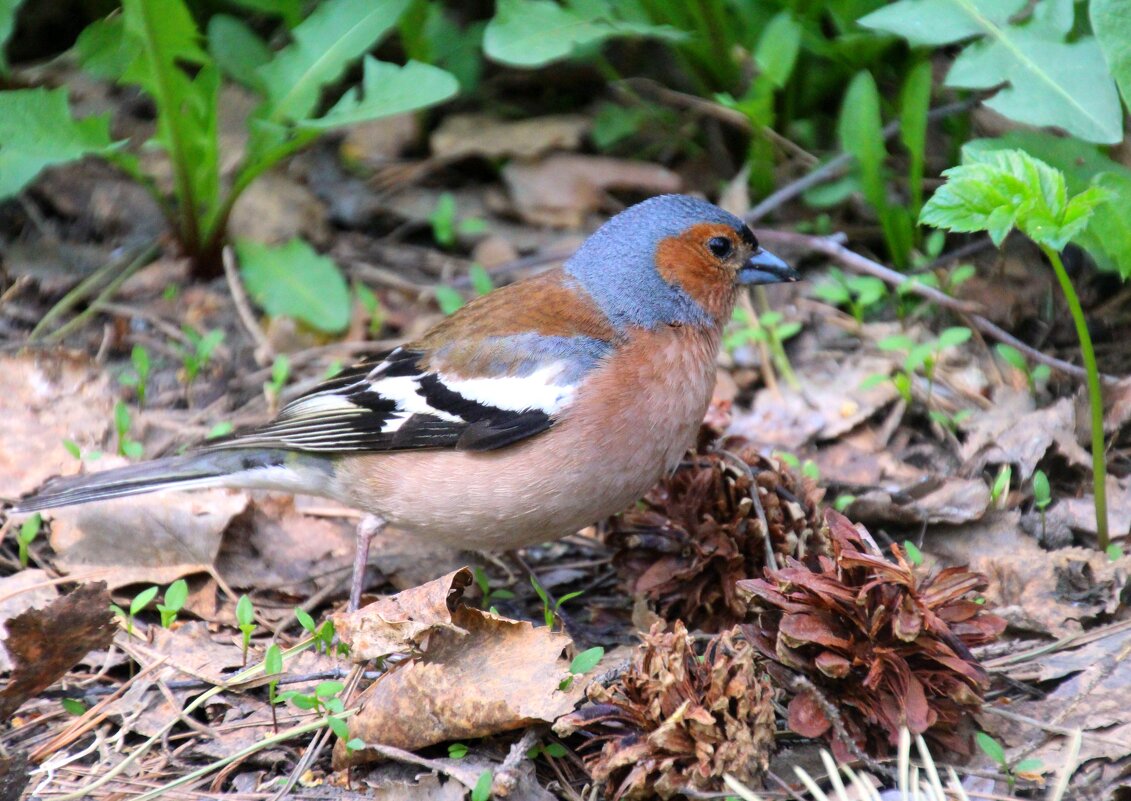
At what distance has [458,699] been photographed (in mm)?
2969

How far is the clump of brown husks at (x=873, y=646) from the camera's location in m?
2.76

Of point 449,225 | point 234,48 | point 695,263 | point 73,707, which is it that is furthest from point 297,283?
point 73,707

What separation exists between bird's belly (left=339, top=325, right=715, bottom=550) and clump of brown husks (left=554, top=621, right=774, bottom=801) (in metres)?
0.83

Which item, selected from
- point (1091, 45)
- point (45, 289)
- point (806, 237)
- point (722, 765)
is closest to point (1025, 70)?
point (1091, 45)

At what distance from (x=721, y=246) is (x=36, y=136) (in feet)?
8.70

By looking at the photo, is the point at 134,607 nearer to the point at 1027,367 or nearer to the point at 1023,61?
the point at 1027,367

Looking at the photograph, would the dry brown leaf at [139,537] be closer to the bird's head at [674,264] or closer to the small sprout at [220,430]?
the small sprout at [220,430]

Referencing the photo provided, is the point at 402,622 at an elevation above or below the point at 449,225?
above

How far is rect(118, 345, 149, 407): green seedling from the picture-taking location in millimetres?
4684

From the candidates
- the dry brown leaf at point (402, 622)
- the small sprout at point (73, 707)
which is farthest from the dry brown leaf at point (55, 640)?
the dry brown leaf at point (402, 622)

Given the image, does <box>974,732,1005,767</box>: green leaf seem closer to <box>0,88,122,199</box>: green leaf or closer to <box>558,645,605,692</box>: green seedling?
<box>558,645,605,692</box>: green seedling

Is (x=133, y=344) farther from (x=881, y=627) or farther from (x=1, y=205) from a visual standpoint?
(x=881, y=627)


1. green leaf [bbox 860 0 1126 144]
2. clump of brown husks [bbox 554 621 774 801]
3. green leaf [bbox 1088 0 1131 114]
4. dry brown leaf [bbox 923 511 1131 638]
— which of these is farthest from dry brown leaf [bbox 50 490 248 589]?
green leaf [bbox 1088 0 1131 114]

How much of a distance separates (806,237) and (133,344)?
2.92 m
